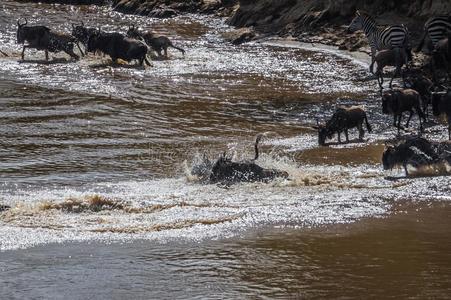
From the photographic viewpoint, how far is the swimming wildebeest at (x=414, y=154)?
12.0 meters

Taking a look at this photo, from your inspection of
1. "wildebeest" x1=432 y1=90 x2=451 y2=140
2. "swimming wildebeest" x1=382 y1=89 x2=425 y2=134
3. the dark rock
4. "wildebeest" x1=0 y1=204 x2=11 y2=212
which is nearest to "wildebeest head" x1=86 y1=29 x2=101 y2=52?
the dark rock

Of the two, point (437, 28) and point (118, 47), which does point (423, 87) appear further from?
point (118, 47)

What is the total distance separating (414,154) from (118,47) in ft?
43.7

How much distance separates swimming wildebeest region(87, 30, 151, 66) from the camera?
23.6 m

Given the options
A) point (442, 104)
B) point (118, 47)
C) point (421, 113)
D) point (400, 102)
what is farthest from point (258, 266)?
point (118, 47)

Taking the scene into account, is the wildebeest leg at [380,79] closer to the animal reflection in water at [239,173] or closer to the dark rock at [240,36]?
the animal reflection in water at [239,173]

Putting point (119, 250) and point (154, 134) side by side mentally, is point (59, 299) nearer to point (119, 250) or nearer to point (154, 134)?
point (119, 250)

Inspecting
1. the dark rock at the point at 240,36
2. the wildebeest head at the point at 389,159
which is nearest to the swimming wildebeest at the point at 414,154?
the wildebeest head at the point at 389,159

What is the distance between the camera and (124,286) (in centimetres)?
805

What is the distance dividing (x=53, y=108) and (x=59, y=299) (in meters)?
10.2

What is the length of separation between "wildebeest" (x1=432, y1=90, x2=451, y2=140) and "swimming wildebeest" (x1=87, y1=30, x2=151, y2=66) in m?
10.2

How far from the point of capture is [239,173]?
11742mm

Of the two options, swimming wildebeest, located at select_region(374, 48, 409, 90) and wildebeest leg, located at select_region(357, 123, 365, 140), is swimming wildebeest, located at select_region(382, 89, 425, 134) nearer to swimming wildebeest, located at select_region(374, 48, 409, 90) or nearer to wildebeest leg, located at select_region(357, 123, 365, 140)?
wildebeest leg, located at select_region(357, 123, 365, 140)

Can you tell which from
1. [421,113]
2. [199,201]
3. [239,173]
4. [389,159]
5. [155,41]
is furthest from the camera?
[155,41]
